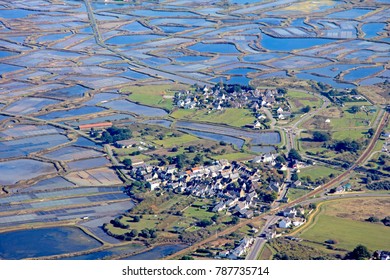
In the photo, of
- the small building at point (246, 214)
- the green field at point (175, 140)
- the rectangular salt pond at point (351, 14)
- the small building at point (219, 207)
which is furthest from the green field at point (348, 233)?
the rectangular salt pond at point (351, 14)

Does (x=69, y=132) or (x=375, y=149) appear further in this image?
(x=69, y=132)

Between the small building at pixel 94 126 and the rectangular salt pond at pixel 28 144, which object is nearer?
the rectangular salt pond at pixel 28 144

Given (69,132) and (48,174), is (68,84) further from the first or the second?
(48,174)

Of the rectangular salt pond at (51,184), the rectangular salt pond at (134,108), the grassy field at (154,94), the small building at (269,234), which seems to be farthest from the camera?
the grassy field at (154,94)

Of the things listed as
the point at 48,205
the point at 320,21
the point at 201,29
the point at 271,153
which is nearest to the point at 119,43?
the point at 201,29

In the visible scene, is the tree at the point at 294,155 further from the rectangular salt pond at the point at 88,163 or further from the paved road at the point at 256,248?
the paved road at the point at 256,248

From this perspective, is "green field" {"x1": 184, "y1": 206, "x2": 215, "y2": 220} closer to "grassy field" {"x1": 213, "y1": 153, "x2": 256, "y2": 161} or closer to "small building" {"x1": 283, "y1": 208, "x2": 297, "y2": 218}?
"small building" {"x1": 283, "y1": 208, "x2": 297, "y2": 218}

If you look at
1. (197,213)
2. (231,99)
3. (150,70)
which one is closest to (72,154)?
(197,213)
